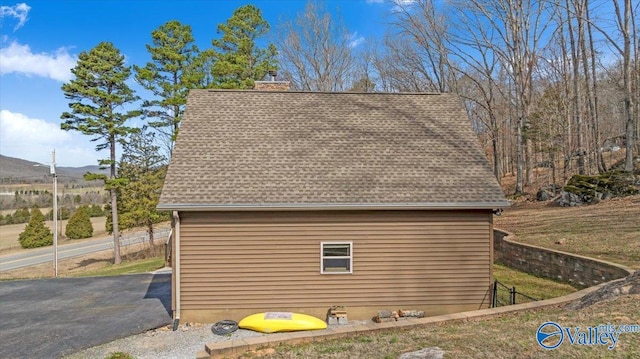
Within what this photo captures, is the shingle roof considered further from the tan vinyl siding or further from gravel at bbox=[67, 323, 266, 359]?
gravel at bbox=[67, 323, 266, 359]

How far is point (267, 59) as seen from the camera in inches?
1192

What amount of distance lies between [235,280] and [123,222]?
20259mm

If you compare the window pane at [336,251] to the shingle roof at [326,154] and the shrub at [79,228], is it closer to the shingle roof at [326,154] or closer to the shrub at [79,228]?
the shingle roof at [326,154]

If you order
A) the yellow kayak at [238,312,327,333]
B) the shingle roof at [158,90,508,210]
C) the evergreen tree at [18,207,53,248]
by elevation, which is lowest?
the evergreen tree at [18,207,53,248]

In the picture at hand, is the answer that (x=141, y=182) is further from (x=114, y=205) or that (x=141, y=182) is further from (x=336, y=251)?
(x=336, y=251)

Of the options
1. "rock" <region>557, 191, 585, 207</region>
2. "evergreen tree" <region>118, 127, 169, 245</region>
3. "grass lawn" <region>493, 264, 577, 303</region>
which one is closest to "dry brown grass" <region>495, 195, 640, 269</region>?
"rock" <region>557, 191, 585, 207</region>

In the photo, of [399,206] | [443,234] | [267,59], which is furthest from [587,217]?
[267,59]

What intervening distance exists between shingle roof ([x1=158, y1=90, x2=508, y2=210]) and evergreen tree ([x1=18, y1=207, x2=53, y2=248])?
3586 centimetres

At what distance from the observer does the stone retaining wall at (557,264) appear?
988cm

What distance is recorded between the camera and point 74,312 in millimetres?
10461

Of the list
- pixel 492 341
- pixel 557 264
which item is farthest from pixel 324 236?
pixel 557 264

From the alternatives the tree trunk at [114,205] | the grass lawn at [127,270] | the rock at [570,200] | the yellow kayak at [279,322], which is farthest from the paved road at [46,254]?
the rock at [570,200]

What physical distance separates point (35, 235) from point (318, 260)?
4005 centimetres

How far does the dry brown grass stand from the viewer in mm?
11867
